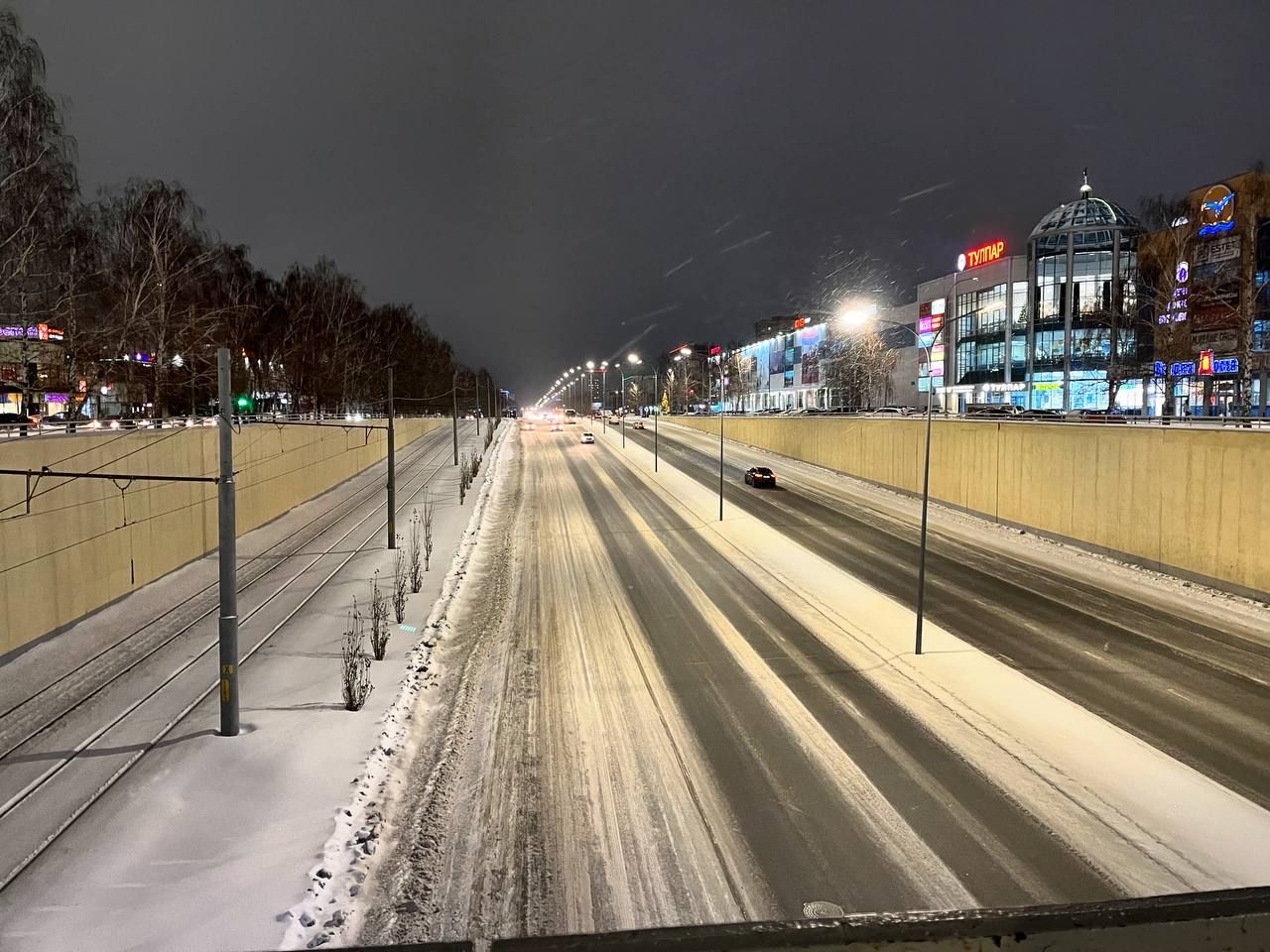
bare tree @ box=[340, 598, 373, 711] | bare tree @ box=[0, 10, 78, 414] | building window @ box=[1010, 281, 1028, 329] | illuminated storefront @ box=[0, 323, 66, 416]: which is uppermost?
building window @ box=[1010, 281, 1028, 329]

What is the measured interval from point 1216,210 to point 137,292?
54.6 meters

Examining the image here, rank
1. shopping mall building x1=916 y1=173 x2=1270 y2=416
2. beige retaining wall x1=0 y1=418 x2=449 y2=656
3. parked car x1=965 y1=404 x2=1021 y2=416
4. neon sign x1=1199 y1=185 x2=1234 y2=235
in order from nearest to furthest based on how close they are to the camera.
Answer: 1. beige retaining wall x1=0 y1=418 x2=449 y2=656
2. parked car x1=965 y1=404 x2=1021 y2=416
3. neon sign x1=1199 y1=185 x2=1234 y2=235
4. shopping mall building x1=916 y1=173 x2=1270 y2=416

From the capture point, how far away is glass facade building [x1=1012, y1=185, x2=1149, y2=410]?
6612cm

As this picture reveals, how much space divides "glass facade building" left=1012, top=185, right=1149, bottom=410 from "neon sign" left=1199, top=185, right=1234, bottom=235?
21.8 metres

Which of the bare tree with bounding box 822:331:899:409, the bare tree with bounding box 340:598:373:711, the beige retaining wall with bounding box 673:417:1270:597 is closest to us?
the bare tree with bounding box 340:598:373:711

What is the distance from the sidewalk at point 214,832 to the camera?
6.81 m

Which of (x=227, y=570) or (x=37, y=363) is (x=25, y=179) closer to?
(x=37, y=363)

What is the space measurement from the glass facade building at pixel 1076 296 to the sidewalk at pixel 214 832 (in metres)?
69.4

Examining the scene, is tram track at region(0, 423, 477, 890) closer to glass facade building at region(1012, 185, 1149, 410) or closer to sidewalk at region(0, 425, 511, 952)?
sidewalk at region(0, 425, 511, 952)

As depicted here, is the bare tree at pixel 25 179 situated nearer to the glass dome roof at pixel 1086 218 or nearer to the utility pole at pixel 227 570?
the utility pole at pixel 227 570

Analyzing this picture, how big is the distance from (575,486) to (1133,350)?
4998 cm

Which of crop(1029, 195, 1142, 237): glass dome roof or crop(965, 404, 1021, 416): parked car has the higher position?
crop(1029, 195, 1142, 237): glass dome roof

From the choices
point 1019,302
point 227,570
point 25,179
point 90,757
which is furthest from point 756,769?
point 1019,302

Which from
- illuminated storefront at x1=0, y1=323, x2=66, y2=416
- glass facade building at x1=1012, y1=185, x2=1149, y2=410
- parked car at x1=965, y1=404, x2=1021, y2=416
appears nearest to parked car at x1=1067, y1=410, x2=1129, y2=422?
parked car at x1=965, y1=404, x2=1021, y2=416
